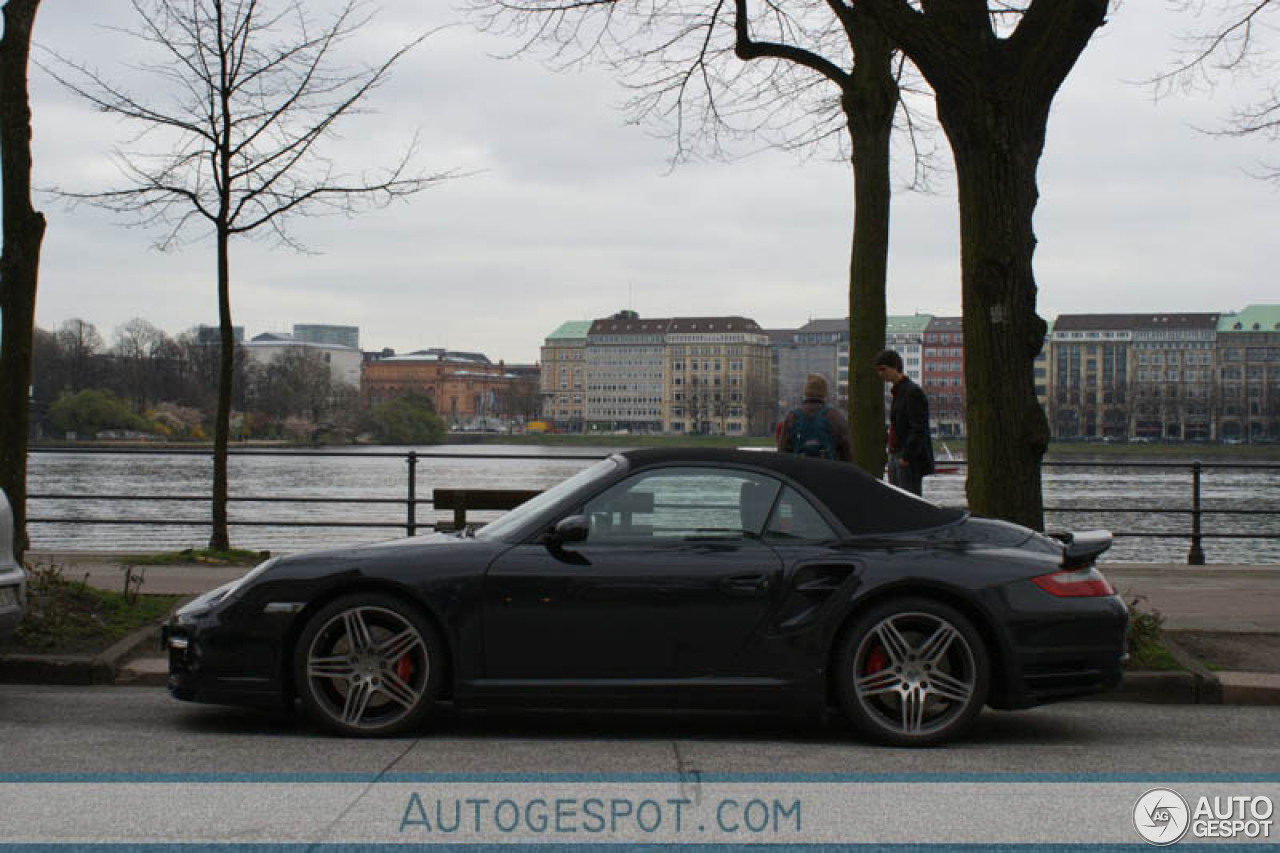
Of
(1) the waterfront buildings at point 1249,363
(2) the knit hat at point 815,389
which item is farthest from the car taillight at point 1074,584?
(1) the waterfront buildings at point 1249,363

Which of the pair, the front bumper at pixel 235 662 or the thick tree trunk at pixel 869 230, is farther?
the thick tree trunk at pixel 869 230

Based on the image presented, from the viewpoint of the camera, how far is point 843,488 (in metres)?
6.52

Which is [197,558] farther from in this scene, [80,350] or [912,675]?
[80,350]

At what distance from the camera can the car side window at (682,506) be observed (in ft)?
20.9

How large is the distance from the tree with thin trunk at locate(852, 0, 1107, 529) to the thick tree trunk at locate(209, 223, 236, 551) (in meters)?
8.55

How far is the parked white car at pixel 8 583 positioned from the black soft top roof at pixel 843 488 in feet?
10.5

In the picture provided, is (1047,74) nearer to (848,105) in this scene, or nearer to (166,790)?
(848,105)

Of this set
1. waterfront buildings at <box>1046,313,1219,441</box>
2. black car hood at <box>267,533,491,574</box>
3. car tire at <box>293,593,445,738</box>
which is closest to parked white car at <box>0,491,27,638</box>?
black car hood at <box>267,533,491,574</box>

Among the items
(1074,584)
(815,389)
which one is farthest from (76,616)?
(1074,584)

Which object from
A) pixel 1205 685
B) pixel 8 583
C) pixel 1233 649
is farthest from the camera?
pixel 1233 649

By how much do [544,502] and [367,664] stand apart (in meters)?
1.08

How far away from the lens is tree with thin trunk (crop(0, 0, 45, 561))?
31.9 ft

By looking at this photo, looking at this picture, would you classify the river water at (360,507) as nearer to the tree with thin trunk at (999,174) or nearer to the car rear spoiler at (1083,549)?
the tree with thin trunk at (999,174)

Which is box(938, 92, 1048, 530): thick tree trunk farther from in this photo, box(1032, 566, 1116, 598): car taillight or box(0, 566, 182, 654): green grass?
box(0, 566, 182, 654): green grass
